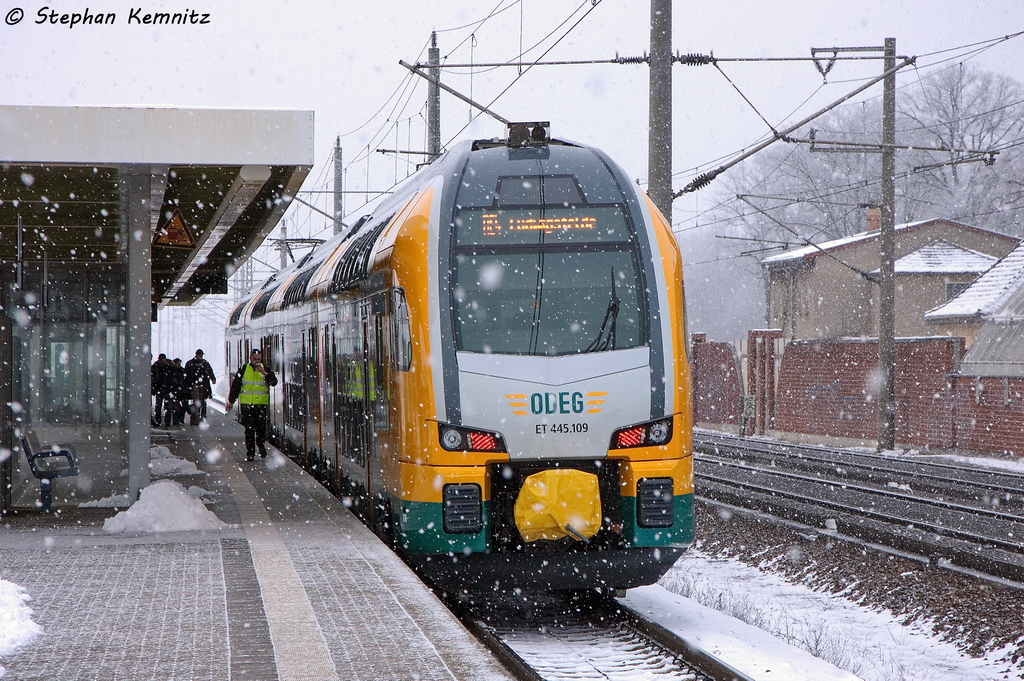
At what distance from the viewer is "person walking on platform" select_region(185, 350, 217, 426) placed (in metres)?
26.0

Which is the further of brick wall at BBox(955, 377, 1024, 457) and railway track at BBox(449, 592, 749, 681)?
brick wall at BBox(955, 377, 1024, 457)

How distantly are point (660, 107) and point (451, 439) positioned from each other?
7718 mm

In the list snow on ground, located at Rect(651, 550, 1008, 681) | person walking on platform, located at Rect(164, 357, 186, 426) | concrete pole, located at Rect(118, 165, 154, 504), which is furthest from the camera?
person walking on platform, located at Rect(164, 357, 186, 426)

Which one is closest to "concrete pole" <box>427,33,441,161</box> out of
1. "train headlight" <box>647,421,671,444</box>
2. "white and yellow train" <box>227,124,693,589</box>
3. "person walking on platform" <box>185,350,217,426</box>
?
"person walking on platform" <box>185,350,217,426</box>

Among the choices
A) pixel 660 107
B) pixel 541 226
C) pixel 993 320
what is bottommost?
pixel 993 320

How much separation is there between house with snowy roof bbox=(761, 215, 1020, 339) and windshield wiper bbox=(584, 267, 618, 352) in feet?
112

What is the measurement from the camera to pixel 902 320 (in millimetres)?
40594

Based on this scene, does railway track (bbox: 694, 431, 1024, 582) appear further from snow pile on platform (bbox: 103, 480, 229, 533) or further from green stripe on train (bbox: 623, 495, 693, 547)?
snow pile on platform (bbox: 103, 480, 229, 533)

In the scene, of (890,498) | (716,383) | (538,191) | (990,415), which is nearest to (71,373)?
(538,191)

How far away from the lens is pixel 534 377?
26.2ft

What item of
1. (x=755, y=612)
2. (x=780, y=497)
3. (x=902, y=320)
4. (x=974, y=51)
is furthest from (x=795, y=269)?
(x=755, y=612)

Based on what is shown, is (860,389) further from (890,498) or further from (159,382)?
(159,382)

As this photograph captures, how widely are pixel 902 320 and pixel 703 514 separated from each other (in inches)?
1119

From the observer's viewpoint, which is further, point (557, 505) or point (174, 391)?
point (174, 391)
